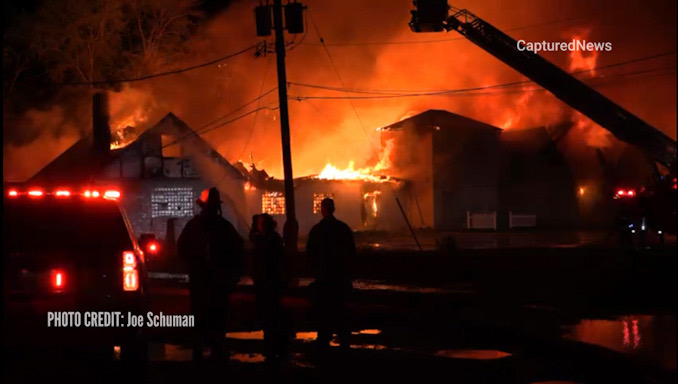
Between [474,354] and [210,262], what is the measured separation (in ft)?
11.0

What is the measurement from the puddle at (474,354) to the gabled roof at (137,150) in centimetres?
3001

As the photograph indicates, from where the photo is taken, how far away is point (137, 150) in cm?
3966

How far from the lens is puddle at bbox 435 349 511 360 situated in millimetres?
10320

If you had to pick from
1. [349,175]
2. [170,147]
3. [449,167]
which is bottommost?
[349,175]

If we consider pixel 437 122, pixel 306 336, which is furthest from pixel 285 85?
pixel 437 122

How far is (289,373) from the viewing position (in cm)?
894

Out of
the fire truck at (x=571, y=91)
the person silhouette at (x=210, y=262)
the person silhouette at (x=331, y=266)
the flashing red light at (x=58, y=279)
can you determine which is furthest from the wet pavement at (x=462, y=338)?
the fire truck at (x=571, y=91)

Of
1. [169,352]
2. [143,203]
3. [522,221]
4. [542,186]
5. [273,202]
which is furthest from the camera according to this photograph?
[542,186]

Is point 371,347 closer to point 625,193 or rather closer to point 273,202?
point 625,193

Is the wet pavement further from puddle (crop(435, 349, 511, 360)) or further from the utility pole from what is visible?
Result: the utility pole

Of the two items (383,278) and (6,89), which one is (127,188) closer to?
(6,89)

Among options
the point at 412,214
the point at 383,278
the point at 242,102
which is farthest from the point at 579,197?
the point at 383,278

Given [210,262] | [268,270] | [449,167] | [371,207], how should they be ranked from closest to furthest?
[210,262]
[268,270]
[371,207]
[449,167]

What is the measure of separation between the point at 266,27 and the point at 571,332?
14.6 metres
